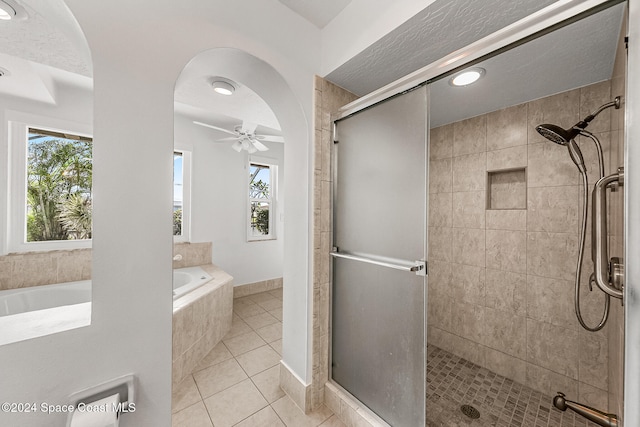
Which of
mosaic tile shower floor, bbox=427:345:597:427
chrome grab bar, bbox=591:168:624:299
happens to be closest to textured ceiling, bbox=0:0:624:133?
chrome grab bar, bbox=591:168:624:299

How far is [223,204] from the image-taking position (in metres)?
3.53

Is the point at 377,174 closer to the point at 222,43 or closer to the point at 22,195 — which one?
the point at 222,43

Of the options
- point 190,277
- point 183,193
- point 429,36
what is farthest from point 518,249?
point 183,193

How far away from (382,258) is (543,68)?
145 centimetres

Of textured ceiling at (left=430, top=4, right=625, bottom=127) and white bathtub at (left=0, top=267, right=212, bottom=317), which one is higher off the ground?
textured ceiling at (left=430, top=4, right=625, bottom=127)

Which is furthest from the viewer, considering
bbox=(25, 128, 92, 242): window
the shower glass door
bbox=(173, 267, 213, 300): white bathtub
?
bbox=(173, 267, 213, 300): white bathtub

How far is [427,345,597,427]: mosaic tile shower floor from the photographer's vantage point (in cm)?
148

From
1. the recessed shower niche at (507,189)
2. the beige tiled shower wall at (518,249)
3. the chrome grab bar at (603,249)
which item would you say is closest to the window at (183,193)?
the beige tiled shower wall at (518,249)

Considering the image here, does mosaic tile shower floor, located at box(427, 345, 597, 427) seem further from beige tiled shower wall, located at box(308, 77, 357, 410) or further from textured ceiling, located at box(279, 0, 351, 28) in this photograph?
textured ceiling, located at box(279, 0, 351, 28)

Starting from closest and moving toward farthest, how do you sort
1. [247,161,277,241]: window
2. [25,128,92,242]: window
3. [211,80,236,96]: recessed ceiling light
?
[211,80,236,96]: recessed ceiling light
[25,128,92,242]: window
[247,161,277,241]: window

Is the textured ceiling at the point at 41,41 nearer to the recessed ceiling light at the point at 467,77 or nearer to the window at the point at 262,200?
the recessed ceiling light at the point at 467,77

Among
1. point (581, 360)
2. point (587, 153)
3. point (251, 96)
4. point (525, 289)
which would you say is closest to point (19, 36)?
point (251, 96)

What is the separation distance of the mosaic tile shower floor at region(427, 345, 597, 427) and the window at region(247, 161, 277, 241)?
117 inches

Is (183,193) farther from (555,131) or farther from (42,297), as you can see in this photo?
(555,131)
